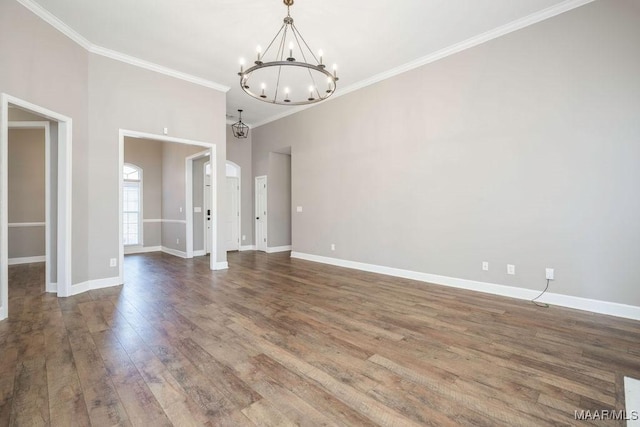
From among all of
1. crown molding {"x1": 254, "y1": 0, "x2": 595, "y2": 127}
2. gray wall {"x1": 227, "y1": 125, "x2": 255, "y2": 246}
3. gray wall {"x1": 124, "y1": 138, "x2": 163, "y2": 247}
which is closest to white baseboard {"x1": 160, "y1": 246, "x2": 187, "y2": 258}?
gray wall {"x1": 124, "y1": 138, "x2": 163, "y2": 247}

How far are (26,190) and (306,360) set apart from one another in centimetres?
815

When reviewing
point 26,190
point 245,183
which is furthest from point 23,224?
point 245,183

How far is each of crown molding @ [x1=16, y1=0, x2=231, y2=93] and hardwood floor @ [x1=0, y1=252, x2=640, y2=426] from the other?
3508 millimetres

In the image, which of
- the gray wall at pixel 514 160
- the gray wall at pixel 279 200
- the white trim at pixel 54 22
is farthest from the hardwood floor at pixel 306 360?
the gray wall at pixel 279 200

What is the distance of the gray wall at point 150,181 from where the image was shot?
26.6 feet

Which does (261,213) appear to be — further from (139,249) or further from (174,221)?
(139,249)

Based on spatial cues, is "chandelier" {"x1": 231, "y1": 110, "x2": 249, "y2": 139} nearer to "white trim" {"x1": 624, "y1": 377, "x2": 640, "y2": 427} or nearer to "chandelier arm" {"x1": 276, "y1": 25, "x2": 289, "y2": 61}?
"chandelier arm" {"x1": 276, "y1": 25, "x2": 289, "y2": 61}

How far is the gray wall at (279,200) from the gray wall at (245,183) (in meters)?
0.74

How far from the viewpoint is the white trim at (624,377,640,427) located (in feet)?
5.37

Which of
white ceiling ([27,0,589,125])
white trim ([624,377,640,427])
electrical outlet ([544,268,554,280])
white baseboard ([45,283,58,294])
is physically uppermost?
white ceiling ([27,0,589,125])

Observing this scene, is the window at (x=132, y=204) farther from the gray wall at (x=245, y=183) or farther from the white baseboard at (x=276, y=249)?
the white baseboard at (x=276, y=249)

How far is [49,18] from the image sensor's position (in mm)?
3594

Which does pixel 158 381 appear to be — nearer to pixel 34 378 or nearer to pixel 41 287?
pixel 34 378

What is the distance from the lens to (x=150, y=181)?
8.32 meters
